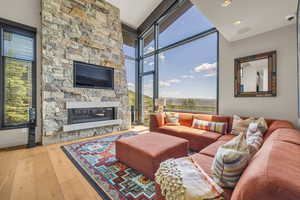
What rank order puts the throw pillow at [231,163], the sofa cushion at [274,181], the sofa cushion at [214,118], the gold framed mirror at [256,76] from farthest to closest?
1. the sofa cushion at [214,118]
2. the gold framed mirror at [256,76]
3. the throw pillow at [231,163]
4. the sofa cushion at [274,181]

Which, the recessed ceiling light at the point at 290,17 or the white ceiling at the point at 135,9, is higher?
the white ceiling at the point at 135,9

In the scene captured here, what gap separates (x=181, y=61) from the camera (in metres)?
4.24

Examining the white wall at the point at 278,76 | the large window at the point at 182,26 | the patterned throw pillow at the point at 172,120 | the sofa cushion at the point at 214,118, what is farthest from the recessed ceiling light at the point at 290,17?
the patterned throw pillow at the point at 172,120

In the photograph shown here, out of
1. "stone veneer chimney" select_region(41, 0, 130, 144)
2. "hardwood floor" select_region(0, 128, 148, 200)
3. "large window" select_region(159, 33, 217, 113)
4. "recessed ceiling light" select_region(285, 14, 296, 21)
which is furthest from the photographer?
"large window" select_region(159, 33, 217, 113)

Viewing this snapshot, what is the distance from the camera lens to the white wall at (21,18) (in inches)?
112

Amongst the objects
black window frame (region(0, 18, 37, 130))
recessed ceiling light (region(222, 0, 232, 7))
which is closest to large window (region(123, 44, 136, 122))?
black window frame (region(0, 18, 37, 130))

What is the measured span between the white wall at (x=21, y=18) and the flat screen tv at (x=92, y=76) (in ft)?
2.79

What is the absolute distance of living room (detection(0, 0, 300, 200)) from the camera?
106 centimetres

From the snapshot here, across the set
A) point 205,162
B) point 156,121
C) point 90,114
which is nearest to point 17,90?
point 90,114

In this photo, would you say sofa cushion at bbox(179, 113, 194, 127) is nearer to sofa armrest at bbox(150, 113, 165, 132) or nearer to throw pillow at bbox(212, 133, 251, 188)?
sofa armrest at bbox(150, 113, 165, 132)

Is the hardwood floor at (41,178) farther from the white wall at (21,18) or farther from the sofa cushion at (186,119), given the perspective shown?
the sofa cushion at (186,119)

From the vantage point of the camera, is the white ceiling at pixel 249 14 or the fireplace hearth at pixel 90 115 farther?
the fireplace hearth at pixel 90 115

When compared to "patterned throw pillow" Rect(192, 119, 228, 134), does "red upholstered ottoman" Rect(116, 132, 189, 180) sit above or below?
below

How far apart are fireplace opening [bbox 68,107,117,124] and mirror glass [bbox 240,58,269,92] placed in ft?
12.2
